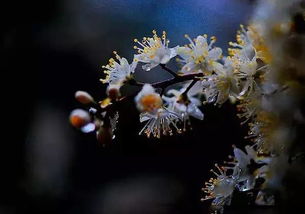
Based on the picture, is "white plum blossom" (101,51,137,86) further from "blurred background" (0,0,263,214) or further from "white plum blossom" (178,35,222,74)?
"blurred background" (0,0,263,214)

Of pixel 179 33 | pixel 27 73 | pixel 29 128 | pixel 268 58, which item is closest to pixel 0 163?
pixel 29 128

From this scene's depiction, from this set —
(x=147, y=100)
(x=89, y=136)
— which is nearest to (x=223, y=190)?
(x=147, y=100)

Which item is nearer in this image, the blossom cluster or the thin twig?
the blossom cluster

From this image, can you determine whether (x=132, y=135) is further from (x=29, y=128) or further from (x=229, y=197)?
(x=29, y=128)

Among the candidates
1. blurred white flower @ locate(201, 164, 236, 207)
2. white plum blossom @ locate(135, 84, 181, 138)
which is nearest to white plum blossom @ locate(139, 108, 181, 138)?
white plum blossom @ locate(135, 84, 181, 138)

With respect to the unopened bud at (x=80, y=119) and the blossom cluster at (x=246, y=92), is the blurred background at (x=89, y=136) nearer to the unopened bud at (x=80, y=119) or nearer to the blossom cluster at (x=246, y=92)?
the blossom cluster at (x=246, y=92)

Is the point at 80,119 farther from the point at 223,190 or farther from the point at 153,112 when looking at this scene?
the point at 223,190
